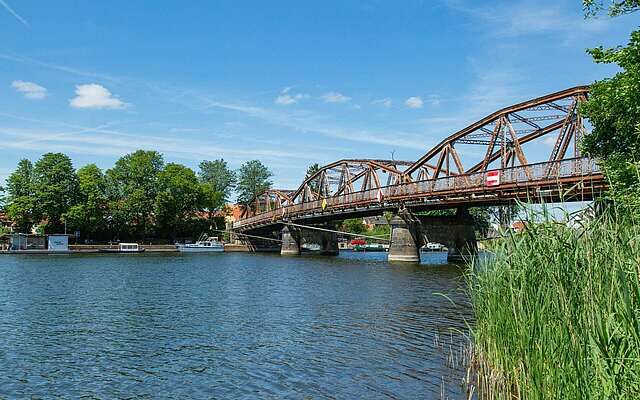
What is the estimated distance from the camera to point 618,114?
24078 millimetres

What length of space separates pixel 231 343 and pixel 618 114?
60.4 ft

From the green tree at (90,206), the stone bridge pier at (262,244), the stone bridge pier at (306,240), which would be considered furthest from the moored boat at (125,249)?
the stone bridge pier at (306,240)

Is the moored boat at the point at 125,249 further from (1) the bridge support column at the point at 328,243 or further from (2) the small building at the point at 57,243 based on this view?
(1) the bridge support column at the point at 328,243

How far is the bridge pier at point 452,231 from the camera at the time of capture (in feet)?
208

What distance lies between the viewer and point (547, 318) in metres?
8.45

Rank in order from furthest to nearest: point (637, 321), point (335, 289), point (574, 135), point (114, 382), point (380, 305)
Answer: point (574, 135), point (335, 289), point (380, 305), point (114, 382), point (637, 321)

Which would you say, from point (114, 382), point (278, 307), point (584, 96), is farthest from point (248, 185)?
point (114, 382)

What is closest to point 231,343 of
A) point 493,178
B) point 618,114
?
point 618,114

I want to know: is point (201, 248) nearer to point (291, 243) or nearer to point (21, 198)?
point (291, 243)

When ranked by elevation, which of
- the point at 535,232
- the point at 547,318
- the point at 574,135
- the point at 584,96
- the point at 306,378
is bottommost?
the point at 306,378

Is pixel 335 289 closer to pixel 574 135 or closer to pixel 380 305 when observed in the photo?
pixel 380 305

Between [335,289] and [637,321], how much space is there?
29.5m

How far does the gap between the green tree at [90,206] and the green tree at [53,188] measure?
1.71 metres

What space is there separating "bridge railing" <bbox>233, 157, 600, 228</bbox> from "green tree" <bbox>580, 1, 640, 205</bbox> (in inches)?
59.6
